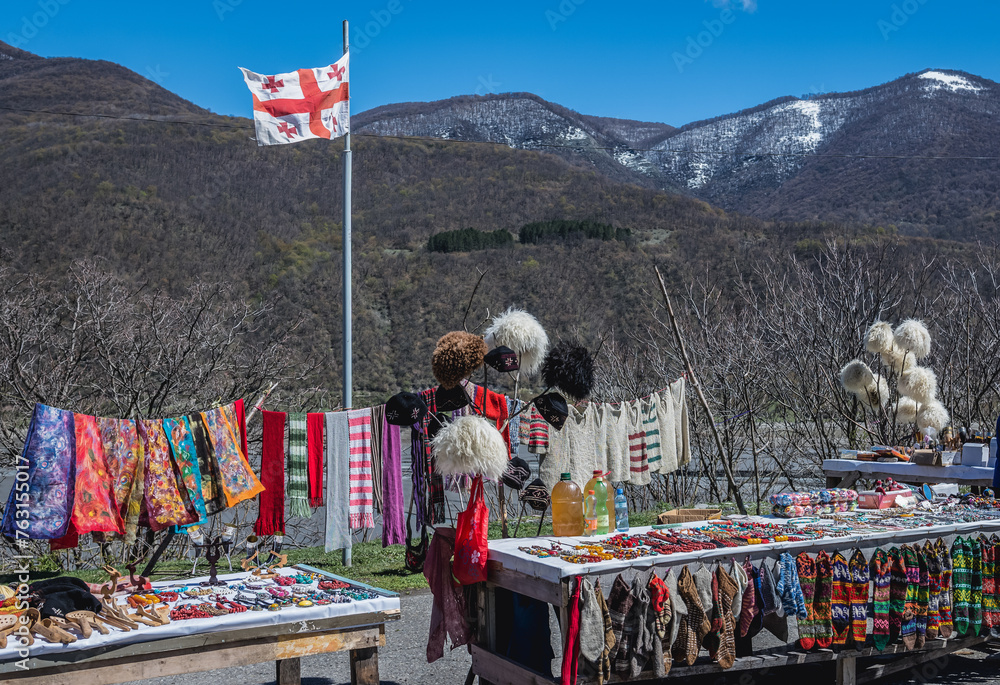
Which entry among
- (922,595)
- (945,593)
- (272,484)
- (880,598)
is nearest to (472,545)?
(880,598)

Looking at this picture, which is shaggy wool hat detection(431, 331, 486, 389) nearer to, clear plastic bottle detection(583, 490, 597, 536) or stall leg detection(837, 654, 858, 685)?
clear plastic bottle detection(583, 490, 597, 536)

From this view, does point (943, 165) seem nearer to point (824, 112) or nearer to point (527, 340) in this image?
point (824, 112)

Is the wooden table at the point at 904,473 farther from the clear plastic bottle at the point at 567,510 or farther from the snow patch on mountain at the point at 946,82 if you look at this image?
the snow patch on mountain at the point at 946,82

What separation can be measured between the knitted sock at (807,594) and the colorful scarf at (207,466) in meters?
3.13

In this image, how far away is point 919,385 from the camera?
796cm

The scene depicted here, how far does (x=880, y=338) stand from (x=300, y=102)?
6165 millimetres

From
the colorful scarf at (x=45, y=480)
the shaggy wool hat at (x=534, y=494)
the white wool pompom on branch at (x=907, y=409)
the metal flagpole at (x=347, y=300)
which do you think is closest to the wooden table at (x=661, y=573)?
the shaggy wool hat at (x=534, y=494)

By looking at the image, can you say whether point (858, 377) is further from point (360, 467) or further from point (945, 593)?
point (360, 467)

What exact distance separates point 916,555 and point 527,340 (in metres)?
2.31

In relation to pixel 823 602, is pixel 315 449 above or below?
above

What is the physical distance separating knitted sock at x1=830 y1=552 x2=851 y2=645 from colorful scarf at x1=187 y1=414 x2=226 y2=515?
10.8ft

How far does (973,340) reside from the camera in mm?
13766

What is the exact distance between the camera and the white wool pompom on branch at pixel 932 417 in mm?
7941

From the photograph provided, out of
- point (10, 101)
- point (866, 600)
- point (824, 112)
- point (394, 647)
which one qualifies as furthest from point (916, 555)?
point (824, 112)
